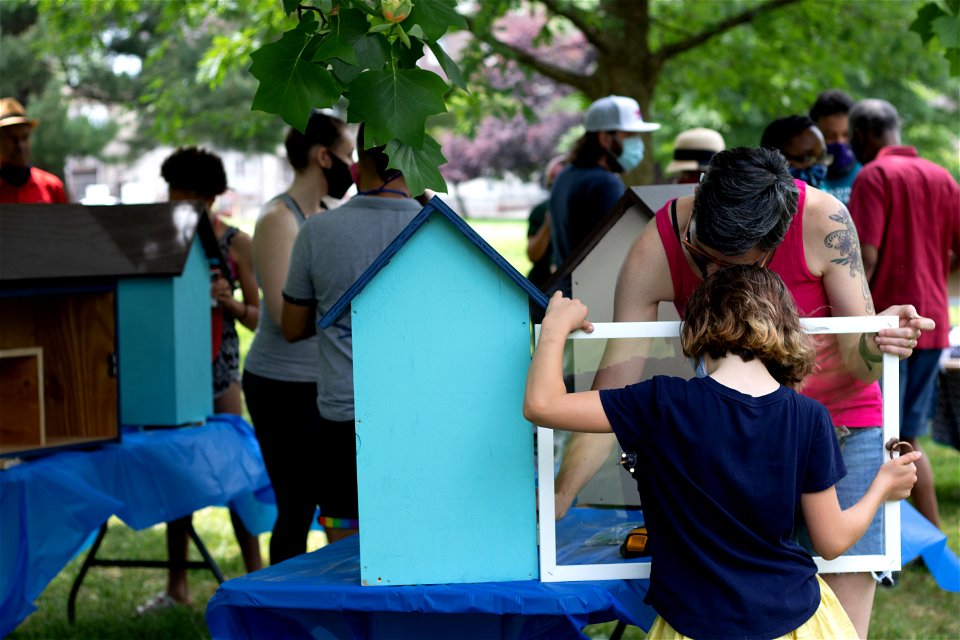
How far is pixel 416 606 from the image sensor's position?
2098mm

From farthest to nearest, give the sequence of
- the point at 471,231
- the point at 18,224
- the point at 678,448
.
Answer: the point at 18,224, the point at 471,231, the point at 678,448

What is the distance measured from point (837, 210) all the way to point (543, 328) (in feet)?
2.20

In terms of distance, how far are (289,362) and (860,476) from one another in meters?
1.88

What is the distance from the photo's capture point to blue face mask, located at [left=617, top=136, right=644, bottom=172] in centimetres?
484

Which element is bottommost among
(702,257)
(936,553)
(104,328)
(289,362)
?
(936,553)

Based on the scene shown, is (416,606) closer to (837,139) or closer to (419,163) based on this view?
(419,163)

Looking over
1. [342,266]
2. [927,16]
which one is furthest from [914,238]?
[342,266]

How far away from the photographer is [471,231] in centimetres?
206

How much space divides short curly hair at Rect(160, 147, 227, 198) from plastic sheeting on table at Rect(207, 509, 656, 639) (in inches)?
96.4

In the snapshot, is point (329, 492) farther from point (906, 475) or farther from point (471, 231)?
point (906, 475)

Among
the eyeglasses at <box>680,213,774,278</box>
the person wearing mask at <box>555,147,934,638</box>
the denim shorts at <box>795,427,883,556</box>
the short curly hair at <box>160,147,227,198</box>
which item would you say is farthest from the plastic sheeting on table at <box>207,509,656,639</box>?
the short curly hair at <box>160,147,227,198</box>

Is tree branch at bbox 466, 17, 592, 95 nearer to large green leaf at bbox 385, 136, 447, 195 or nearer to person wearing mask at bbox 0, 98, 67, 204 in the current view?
person wearing mask at bbox 0, 98, 67, 204

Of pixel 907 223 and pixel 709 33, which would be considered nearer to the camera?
pixel 907 223

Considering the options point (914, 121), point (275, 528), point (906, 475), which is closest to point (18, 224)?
point (275, 528)
